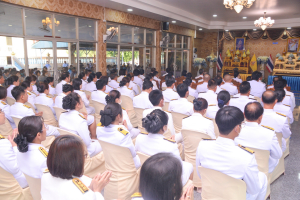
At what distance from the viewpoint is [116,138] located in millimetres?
2264

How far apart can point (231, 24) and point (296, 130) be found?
420 inches

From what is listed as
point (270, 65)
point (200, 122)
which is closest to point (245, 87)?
point (200, 122)

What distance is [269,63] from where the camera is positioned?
45.6 feet

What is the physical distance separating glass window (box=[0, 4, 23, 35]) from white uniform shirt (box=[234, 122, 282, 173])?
644 centimetres

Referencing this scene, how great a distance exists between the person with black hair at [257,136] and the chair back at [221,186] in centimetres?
79

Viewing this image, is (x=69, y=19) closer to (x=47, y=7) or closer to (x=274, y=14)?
(x=47, y=7)

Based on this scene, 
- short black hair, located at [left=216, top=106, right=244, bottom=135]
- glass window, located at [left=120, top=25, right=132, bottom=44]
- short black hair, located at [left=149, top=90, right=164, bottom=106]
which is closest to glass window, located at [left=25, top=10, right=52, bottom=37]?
glass window, located at [left=120, top=25, right=132, bottom=44]

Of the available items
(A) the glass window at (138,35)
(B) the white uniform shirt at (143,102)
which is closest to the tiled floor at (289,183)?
(B) the white uniform shirt at (143,102)

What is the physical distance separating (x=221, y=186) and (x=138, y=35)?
31.2 feet

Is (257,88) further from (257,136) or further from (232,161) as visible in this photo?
(232,161)

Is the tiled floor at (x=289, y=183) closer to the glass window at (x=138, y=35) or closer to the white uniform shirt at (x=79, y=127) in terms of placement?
the white uniform shirt at (x=79, y=127)

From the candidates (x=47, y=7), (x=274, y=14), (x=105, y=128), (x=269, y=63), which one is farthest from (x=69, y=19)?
(x=269, y=63)

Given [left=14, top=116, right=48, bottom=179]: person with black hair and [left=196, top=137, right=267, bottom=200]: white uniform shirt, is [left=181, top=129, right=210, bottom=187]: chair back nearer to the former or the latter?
[left=196, top=137, right=267, bottom=200]: white uniform shirt

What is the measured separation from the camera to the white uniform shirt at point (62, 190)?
1.32 meters
